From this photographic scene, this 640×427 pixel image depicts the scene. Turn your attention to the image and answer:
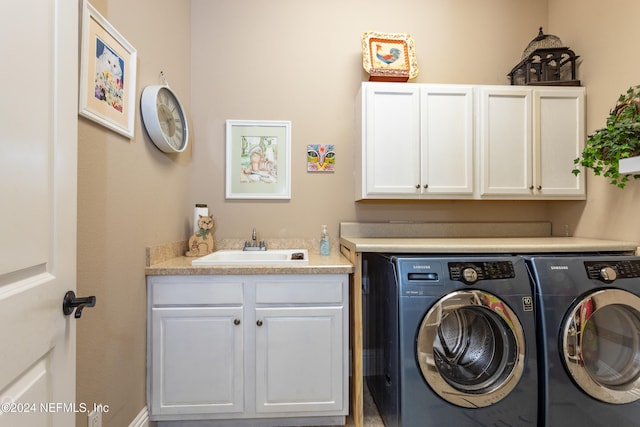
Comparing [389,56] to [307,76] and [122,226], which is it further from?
[122,226]

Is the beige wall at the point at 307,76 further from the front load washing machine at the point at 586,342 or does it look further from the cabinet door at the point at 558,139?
the front load washing machine at the point at 586,342

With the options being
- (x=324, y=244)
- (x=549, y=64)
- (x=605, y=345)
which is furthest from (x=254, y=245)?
(x=549, y=64)

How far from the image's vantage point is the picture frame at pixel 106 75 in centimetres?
115

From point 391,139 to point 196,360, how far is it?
1.77 m

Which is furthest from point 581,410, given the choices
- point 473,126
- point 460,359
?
point 473,126

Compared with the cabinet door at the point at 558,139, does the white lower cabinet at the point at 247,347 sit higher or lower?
lower

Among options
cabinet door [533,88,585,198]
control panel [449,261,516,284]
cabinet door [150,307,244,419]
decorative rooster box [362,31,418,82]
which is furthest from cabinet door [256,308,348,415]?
cabinet door [533,88,585,198]

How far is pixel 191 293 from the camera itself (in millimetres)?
1613

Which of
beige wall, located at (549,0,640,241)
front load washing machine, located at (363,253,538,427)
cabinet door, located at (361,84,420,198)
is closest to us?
front load washing machine, located at (363,253,538,427)

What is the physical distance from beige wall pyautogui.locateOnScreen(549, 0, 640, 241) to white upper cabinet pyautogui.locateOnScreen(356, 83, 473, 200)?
827 millimetres

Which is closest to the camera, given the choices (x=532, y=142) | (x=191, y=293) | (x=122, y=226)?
(x=122, y=226)

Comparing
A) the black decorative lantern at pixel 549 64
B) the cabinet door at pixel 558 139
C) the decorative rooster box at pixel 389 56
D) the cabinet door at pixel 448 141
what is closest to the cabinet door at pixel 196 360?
the cabinet door at pixel 448 141

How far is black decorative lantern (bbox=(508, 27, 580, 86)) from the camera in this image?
210 cm

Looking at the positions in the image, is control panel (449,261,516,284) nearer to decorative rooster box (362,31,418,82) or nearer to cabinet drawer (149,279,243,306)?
cabinet drawer (149,279,243,306)
